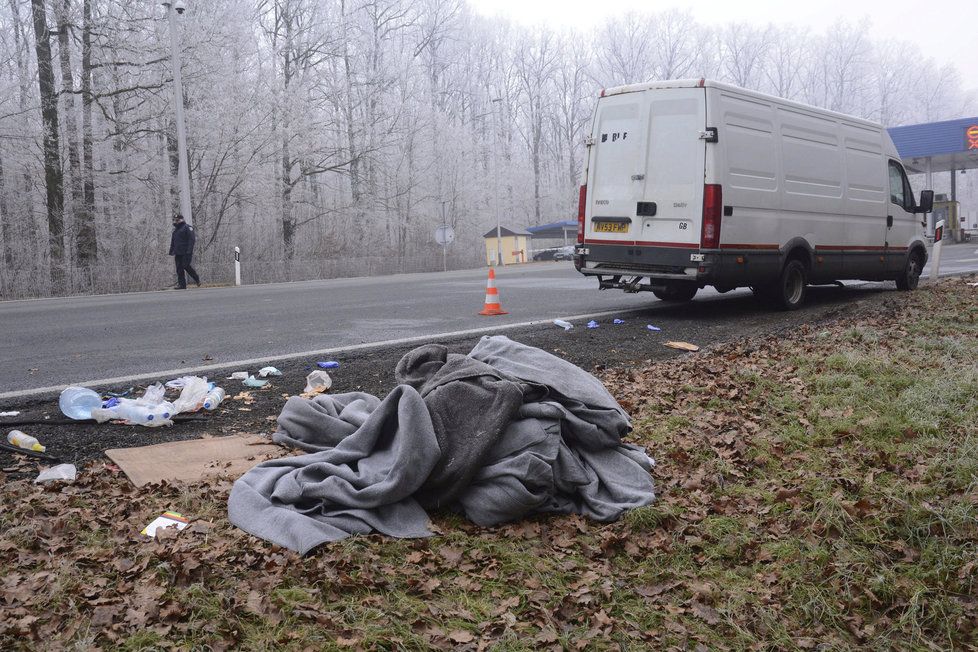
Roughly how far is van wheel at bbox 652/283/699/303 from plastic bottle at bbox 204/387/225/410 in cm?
675

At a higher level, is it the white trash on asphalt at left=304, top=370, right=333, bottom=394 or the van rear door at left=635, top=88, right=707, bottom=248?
the van rear door at left=635, top=88, right=707, bottom=248

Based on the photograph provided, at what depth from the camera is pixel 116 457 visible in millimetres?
4312

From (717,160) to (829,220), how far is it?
2.89 meters

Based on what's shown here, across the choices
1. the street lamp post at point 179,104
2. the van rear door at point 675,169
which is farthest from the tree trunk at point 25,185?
the van rear door at point 675,169

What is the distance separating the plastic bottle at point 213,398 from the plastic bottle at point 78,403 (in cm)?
69

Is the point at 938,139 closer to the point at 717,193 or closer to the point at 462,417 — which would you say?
the point at 717,193

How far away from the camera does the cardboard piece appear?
4086mm

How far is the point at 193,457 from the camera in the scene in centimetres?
436

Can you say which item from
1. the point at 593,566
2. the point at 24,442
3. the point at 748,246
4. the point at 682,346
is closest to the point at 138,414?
the point at 24,442

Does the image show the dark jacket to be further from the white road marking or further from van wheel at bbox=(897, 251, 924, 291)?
van wheel at bbox=(897, 251, 924, 291)

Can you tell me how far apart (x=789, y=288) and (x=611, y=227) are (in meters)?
2.80

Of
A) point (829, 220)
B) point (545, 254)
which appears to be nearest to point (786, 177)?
point (829, 220)

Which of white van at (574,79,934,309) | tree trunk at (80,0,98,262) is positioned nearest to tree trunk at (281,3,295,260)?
tree trunk at (80,0,98,262)

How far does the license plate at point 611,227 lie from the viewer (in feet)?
34.2
